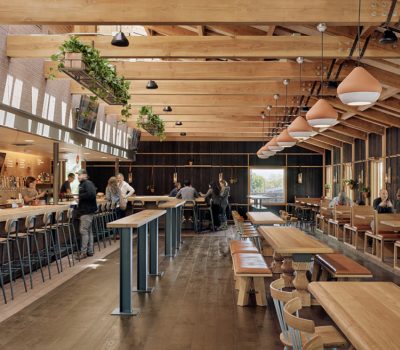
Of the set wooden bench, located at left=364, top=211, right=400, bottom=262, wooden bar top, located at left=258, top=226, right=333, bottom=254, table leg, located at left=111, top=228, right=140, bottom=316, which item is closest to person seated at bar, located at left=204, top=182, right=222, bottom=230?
wooden bench, located at left=364, top=211, right=400, bottom=262

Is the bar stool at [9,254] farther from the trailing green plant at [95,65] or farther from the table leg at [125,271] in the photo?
the trailing green plant at [95,65]

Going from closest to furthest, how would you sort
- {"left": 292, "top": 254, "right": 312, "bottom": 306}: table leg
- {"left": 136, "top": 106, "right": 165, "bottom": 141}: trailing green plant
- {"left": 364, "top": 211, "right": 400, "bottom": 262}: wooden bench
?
{"left": 292, "top": 254, "right": 312, "bottom": 306}: table leg < {"left": 364, "top": 211, "right": 400, "bottom": 262}: wooden bench < {"left": 136, "top": 106, "right": 165, "bottom": 141}: trailing green plant

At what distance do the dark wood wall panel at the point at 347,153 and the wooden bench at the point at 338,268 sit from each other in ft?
34.0

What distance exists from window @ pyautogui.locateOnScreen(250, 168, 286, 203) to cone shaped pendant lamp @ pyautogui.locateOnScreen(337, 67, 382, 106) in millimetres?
16987

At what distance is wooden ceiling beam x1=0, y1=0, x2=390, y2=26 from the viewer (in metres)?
5.54

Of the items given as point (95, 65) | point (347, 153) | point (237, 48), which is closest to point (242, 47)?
point (237, 48)

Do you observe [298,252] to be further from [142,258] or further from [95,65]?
[95,65]

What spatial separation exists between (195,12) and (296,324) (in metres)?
3.88

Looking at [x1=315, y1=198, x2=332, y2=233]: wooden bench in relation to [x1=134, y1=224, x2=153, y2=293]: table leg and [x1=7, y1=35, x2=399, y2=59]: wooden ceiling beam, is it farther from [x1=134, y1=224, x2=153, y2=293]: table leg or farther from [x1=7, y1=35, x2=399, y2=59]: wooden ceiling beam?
[x1=134, y1=224, x2=153, y2=293]: table leg

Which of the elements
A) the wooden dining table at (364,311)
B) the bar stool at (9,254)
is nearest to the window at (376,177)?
the bar stool at (9,254)

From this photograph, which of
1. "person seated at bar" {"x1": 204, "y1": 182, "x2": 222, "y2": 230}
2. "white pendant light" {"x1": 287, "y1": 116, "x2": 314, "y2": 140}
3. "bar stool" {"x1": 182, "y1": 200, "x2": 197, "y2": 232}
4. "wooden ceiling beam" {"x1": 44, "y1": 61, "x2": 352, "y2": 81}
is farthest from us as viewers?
"person seated at bar" {"x1": 204, "y1": 182, "x2": 222, "y2": 230}

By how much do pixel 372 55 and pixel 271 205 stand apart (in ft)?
48.4

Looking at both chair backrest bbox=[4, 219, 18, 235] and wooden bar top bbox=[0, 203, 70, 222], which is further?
wooden bar top bbox=[0, 203, 70, 222]

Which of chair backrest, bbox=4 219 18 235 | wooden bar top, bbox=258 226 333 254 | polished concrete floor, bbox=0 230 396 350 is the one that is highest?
chair backrest, bbox=4 219 18 235
